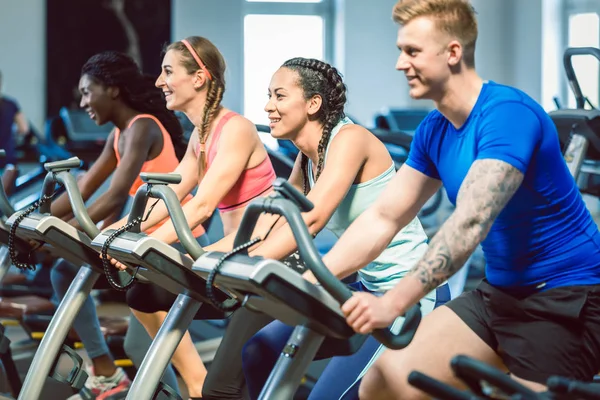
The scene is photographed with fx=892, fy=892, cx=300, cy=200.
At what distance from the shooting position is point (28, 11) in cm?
987

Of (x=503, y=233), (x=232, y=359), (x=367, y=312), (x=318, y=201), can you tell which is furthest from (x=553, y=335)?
(x=232, y=359)

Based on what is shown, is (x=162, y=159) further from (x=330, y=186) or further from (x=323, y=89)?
(x=330, y=186)

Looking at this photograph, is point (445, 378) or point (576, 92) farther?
point (576, 92)

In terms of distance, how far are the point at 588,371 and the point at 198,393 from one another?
159cm

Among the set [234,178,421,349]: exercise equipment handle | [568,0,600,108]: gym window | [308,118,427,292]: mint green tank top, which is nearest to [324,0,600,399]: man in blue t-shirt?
[234,178,421,349]: exercise equipment handle

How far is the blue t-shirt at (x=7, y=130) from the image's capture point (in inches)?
290

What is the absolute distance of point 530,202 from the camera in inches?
75.8

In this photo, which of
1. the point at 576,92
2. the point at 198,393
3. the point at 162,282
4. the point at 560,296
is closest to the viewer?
the point at 560,296

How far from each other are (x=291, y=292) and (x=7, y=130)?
624cm

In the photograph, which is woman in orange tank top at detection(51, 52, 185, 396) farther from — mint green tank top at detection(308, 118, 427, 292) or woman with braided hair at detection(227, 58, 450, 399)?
mint green tank top at detection(308, 118, 427, 292)

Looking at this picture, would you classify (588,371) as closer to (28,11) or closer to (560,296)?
(560,296)

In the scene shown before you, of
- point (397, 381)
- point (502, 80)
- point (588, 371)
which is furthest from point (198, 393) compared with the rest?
point (502, 80)

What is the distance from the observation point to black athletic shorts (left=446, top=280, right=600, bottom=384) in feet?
6.27

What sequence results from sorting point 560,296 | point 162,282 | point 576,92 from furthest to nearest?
point 576,92
point 162,282
point 560,296
